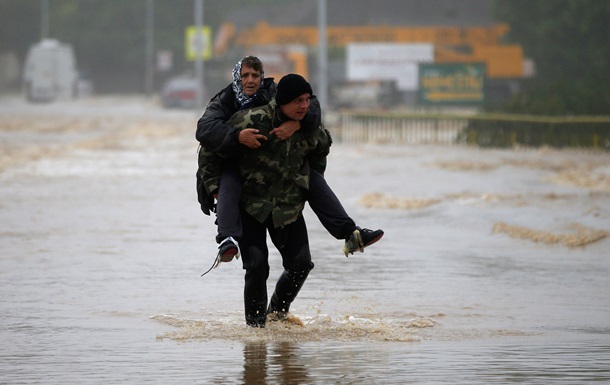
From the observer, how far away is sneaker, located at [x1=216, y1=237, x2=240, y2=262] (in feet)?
27.2

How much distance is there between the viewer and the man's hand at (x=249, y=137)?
8352 mm

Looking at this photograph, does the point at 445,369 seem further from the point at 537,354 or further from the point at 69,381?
the point at 69,381

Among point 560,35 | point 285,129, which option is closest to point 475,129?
point 285,129

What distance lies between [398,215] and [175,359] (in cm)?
1013

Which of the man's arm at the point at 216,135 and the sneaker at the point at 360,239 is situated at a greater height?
the man's arm at the point at 216,135

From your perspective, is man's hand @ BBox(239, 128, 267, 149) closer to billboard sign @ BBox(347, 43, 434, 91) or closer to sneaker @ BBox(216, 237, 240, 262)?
sneaker @ BBox(216, 237, 240, 262)

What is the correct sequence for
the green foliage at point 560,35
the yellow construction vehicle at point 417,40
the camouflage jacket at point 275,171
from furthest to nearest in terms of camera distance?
the green foliage at point 560,35 < the yellow construction vehicle at point 417,40 < the camouflage jacket at point 275,171

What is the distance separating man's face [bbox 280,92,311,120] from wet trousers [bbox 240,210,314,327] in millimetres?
672

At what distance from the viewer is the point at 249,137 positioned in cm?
836

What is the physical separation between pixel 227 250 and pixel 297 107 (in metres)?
0.89

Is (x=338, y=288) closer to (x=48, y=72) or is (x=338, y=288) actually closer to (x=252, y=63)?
(x=252, y=63)

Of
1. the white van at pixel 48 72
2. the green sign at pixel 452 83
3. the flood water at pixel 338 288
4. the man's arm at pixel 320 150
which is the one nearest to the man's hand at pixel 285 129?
the man's arm at pixel 320 150

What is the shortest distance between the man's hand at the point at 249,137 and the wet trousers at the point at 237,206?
274mm

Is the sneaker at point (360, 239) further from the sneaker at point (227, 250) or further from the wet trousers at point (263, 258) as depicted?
the sneaker at point (227, 250)
